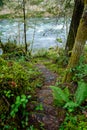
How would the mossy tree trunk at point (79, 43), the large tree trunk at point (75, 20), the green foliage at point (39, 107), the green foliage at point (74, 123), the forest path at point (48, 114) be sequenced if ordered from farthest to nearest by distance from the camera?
the large tree trunk at point (75, 20) < the mossy tree trunk at point (79, 43) < the green foliage at point (39, 107) < the forest path at point (48, 114) < the green foliage at point (74, 123)

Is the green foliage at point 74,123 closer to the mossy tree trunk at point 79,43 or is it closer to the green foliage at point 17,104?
the green foliage at point 17,104

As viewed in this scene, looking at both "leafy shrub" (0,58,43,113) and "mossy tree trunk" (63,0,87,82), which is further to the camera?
"mossy tree trunk" (63,0,87,82)

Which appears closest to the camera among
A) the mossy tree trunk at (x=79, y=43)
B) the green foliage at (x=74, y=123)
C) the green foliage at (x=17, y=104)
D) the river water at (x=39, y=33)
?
the green foliage at (x=17, y=104)

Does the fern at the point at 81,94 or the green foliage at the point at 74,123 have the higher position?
the fern at the point at 81,94

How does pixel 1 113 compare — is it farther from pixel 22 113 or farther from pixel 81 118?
pixel 81 118

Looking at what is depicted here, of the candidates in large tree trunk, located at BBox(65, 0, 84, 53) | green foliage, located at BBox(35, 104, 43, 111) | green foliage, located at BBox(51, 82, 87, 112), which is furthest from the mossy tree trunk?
large tree trunk, located at BBox(65, 0, 84, 53)

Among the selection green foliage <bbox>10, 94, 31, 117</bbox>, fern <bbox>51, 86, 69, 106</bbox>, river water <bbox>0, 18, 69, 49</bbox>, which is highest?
green foliage <bbox>10, 94, 31, 117</bbox>

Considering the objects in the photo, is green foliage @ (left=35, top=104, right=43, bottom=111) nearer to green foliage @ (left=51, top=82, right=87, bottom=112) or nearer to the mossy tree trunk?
green foliage @ (left=51, top=82, right=87, bottom=112)

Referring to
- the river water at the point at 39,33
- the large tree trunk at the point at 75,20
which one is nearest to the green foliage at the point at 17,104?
the large tree trunk at the point at 75,20

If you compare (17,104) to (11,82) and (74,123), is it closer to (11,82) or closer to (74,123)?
(11,82)

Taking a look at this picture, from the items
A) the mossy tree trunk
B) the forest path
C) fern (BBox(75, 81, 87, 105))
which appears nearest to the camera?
the forest path

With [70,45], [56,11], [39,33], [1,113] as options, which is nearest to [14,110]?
[1,113]

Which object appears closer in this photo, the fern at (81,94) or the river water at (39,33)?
the fern at (81,94)

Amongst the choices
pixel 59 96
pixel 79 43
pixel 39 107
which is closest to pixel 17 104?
pixel 39 107
